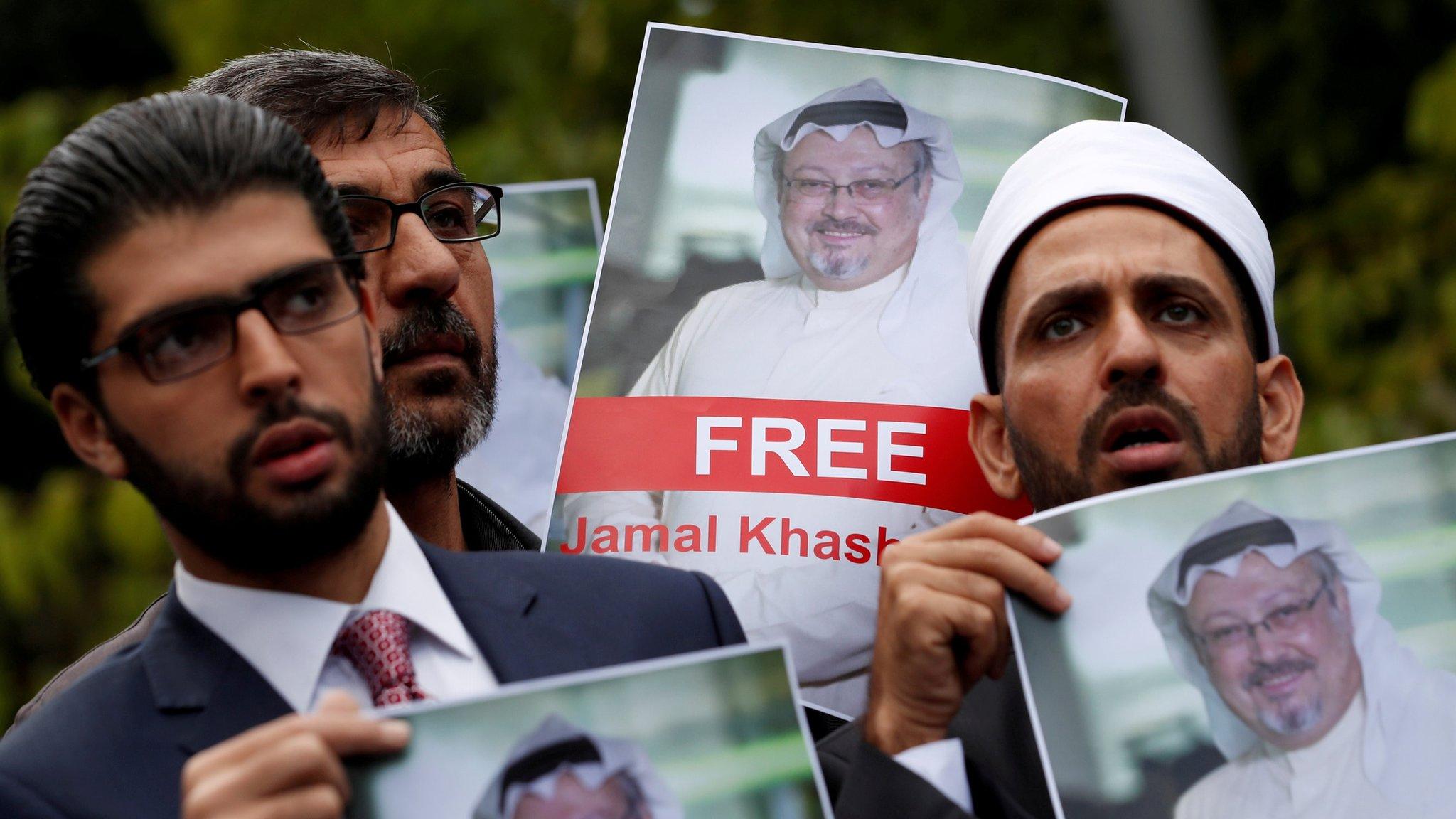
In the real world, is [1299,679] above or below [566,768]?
above

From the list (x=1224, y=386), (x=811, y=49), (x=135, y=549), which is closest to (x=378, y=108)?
(x=811, y=49)

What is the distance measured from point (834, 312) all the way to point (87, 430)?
1.39 metres

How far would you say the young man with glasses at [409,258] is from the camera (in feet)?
10.3

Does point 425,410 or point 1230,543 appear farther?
point 425,410

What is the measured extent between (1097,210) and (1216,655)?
837mm

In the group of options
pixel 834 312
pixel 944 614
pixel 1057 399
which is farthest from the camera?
pixel 834 312

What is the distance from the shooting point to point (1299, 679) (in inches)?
88.6

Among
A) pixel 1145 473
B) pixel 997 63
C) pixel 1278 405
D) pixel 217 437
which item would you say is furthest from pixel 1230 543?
pixel 997 63

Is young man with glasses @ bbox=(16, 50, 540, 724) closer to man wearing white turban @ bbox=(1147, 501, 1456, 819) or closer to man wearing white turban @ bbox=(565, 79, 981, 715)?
man wearing white turban @ bbox=(565, 79, 981, 715)

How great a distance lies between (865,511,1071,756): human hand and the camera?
231 cm

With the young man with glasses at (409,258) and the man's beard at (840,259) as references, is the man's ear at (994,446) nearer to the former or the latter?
the man's beard at (840,259)

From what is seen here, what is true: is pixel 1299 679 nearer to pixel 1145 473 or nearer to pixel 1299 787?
pixel 1299 787

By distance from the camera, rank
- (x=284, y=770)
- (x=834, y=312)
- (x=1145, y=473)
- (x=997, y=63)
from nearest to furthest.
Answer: (x=284, y=770) → (x=1145, y=473) → (x=834, y=312) → (x=997, y=63)

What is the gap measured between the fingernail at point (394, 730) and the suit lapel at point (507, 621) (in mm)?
346
